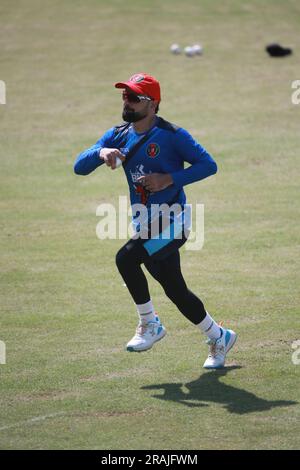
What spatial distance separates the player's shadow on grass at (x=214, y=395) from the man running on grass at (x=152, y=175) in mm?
454

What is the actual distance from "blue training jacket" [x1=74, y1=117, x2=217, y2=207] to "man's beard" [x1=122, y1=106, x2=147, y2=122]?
0.16m

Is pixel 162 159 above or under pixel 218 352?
above

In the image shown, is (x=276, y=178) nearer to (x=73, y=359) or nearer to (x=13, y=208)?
(x=13, y=208)

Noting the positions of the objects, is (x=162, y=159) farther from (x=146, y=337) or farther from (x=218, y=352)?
(x=218, y=352)

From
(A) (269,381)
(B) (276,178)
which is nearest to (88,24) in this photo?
(B) (276,178)

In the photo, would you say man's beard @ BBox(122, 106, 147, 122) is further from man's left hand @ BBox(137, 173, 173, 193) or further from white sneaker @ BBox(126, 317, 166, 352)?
white sneaker @ BBox(126, 317, 166, 352)

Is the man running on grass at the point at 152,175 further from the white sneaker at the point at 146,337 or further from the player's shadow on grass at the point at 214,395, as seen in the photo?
the player's shadow on grass at the point at 214,395

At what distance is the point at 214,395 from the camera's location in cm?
738

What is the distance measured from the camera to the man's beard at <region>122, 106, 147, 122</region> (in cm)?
764

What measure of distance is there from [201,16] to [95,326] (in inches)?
848

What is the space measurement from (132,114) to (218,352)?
2.37 m

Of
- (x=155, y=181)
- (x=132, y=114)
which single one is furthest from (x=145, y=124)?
(x=155, y=181)

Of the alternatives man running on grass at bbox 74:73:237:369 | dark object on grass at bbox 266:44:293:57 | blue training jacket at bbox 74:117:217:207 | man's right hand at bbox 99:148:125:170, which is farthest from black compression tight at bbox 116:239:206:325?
dark object on grass at bbox 266:44:293:57

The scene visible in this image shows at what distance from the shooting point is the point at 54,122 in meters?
19.5
